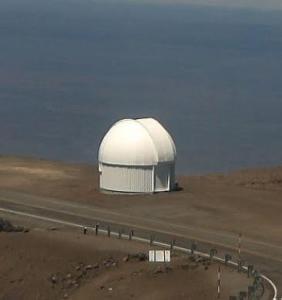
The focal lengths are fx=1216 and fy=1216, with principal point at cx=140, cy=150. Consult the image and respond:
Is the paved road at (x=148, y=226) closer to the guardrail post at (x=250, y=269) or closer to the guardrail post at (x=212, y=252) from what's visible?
the guardrail post at (x=212, y=252)

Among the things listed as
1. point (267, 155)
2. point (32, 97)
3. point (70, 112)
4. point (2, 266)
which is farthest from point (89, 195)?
point (32, 97)

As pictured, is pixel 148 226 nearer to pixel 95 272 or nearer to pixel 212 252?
pixel 212 252

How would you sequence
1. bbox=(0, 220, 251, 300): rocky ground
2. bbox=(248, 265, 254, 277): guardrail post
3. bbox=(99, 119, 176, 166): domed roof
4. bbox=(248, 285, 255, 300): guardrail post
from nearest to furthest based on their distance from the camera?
bbox=(248, 285, 255, 300): guardrail post
bbox=(0, 220, 251, 300): rocky ground
bbox=(248, 265, 254, 277): guardrail post
bbox=(99, 119, 176, 166): domed roof

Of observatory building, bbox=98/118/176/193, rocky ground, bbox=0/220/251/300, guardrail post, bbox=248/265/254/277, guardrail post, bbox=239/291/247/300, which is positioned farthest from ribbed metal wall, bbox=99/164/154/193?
guardrail post, bbox=239/291/247/300

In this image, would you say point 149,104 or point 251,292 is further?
point 149,104

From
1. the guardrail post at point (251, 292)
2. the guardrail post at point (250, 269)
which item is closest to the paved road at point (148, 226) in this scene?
the guardrail post at point (250, 269)

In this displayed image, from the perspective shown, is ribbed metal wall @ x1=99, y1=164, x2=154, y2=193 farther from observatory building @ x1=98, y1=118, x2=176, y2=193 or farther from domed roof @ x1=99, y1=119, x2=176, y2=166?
domed roof @ x1=99, y1=119, x2=176, y2=166

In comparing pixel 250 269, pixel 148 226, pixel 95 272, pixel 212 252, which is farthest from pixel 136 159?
pixel 250 269
